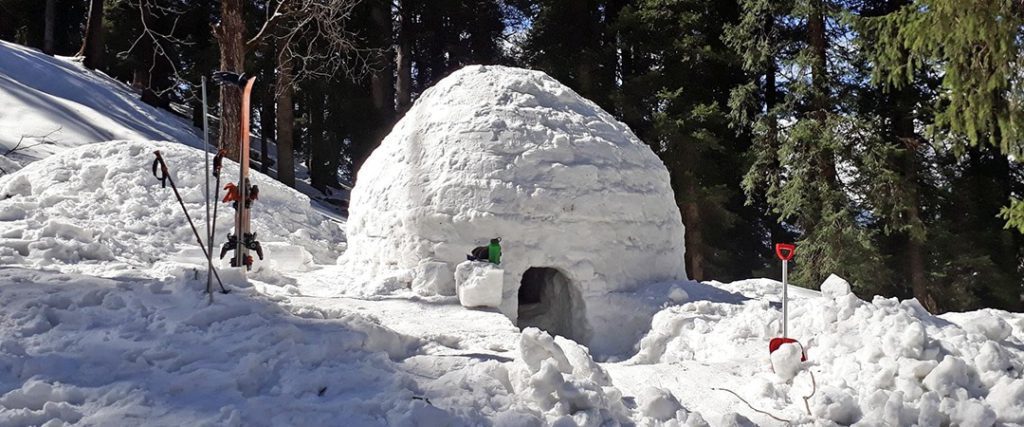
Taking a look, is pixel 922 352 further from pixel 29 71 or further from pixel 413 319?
pixel 29 71

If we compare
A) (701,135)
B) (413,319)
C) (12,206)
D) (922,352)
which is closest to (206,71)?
(12,206)

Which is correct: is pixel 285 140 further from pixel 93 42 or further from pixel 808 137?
pixel 808 137

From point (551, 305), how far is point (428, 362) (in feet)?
14.6

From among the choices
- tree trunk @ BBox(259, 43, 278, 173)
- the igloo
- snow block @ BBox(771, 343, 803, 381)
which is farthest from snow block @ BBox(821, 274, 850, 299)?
tree trunk @ BBox(259, 43, 278, 173)

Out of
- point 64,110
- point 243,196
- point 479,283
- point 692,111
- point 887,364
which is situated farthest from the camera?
point 692,111

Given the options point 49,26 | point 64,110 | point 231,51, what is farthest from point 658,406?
point 49,26

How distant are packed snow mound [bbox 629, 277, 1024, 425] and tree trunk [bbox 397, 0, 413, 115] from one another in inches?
502

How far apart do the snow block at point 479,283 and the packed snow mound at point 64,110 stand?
769cm

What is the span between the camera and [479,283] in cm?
667

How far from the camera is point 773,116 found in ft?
43.7

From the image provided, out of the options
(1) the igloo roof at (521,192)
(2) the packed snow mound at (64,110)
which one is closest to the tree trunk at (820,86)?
(1) the igloo roof at (521,192)

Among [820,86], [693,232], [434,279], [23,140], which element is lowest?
[434,279]

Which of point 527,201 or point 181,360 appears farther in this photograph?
point 527,201

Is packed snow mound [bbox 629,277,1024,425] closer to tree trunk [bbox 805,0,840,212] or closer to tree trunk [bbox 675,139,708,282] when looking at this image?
tree trunk [bbox 805,0,840,212]
